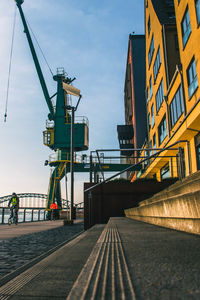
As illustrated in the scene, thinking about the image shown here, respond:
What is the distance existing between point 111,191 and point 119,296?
950cm

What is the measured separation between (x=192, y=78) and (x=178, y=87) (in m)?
1.91

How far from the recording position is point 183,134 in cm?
1101

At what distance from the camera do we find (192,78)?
1114cm

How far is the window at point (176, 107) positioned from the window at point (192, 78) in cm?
114

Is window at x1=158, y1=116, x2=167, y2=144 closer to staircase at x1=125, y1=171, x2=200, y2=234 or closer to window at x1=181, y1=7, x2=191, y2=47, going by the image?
window at x1=181, y1=7, x2=191, y2=47

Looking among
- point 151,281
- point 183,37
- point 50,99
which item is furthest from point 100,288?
point 50,99

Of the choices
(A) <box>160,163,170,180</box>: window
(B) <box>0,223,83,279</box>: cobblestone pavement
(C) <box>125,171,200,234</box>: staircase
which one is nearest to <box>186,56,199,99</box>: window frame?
(A) <box>160,163,170,180</box>: window

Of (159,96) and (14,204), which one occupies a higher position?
(159,96)

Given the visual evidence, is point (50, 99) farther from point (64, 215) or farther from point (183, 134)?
point (183, 134)

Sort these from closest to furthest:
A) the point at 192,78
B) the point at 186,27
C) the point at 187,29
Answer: the point at 192,78, the point at 187,29, the point at 186,27

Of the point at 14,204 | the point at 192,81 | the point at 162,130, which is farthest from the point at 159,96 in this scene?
the point at 14,204

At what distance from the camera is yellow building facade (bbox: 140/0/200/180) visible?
10.1 metres

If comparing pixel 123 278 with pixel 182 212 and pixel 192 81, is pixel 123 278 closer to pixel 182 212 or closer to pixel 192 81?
pixel 182 212

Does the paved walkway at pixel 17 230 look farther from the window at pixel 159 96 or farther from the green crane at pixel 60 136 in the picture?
the green crane at pixel 60 136
